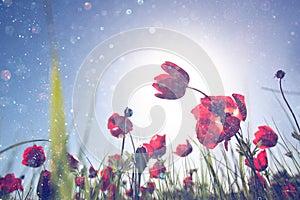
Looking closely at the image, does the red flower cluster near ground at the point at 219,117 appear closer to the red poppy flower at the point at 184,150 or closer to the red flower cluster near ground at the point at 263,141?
the red flower cluster near ground at the point at 263,141

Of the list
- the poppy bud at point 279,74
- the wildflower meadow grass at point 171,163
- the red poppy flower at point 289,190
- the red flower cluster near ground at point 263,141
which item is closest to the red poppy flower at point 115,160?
the wildflower meadow grass at point 171,163

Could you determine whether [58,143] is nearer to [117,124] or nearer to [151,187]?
[117,124]

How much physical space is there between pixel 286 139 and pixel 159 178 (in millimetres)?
1275

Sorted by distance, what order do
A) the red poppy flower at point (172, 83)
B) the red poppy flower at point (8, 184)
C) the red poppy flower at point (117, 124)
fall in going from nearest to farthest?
the red poppy flower at point (172, 83)
the red poppy flower at point (8, 184)
the red poppy flower at point (117, 124)

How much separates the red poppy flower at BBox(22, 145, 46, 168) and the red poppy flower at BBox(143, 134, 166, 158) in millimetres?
981

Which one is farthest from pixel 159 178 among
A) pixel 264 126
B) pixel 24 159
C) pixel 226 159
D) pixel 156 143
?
pixel 24 159

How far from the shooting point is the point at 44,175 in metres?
1.46

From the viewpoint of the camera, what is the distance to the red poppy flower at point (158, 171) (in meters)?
2.65

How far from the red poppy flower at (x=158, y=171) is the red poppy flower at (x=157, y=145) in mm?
137

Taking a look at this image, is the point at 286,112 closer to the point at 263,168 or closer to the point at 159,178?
the point at 263,168

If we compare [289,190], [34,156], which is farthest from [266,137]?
[34,156]

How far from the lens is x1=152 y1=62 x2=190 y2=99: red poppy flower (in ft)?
5.16

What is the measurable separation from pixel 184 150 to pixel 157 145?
0.60 metres

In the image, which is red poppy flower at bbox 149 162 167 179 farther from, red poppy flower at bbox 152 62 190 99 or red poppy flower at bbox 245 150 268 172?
red poppy flower at bbox 152 62 190 99
